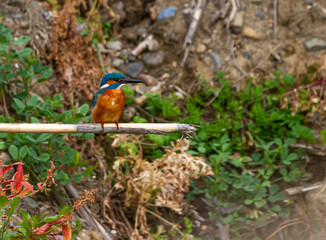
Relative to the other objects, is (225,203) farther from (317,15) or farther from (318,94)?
(317,15)

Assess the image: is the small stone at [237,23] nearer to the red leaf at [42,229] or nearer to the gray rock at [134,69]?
the gray rock at [134,69]

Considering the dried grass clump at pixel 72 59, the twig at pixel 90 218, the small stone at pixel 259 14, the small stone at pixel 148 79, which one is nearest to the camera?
the twig at pixel 90 218

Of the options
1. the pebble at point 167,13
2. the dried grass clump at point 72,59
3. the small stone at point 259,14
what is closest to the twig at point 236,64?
the small stone at point 259,14

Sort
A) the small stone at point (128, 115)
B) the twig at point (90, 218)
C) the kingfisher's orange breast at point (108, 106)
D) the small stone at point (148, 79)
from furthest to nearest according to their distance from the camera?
1. the small stone at point (148, 79)
2. the small stone at point (128, 115)
3. the twig at point (90, 218)
4. the kingfisher's orange breast at point (108, 106)

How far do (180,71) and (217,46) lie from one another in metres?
0.47

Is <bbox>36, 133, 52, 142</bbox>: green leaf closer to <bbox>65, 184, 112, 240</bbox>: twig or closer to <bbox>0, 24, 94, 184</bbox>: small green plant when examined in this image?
<bbox>0, 24, 94, 184</bbox>: small green plant

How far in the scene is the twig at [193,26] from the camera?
4379mm

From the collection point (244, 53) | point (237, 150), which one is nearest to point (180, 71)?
point (244, 53)

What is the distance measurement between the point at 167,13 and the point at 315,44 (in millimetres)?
1519

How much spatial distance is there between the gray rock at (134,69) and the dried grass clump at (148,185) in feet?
3.49

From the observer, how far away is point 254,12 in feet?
14.9

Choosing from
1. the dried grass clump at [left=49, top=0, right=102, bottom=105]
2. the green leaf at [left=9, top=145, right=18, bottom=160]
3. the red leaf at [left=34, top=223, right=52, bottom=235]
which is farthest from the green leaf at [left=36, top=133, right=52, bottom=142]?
the dried grass clump at [left=49, top=0, right=102, bottom=105]

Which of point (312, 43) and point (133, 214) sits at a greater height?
point (312, 43)

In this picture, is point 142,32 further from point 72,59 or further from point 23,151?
point 23,151
